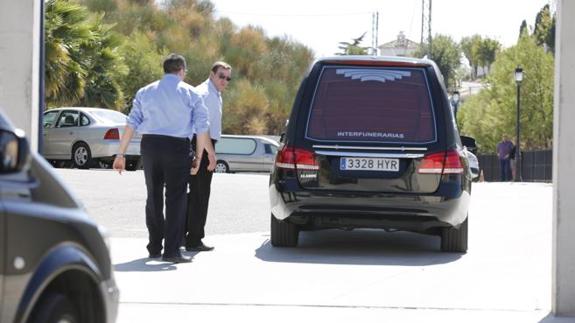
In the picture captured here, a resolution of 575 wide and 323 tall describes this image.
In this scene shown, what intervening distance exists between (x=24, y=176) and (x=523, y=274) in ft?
21.5

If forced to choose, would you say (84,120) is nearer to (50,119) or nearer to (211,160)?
(50,119)

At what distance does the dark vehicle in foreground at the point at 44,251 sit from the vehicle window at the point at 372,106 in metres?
6.63

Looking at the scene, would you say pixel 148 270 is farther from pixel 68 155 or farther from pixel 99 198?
pixel 68 155

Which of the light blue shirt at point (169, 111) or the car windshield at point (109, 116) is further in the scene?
the car windshield at point (109, 116)

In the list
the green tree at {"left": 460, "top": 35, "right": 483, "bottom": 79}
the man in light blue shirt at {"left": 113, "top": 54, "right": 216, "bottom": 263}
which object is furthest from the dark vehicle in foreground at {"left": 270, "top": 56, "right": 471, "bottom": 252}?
the green tree at {"left": 460, "top": 35, "right": 483, "bottom": 79}

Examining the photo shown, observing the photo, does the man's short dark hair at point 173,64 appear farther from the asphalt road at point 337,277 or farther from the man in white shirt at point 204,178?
the asphalt road at point 337,277

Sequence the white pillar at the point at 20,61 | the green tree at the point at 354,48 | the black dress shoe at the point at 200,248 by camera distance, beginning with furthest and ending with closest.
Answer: the green tree at the point at 354,48 → the black dress shoe at the point at 200,248 → the white pillar at the point at 20,61

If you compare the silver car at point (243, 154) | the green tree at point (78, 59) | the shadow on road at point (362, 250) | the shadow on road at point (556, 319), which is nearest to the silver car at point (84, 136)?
the green tree at point (78, 59)

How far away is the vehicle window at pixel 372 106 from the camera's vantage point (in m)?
11.2

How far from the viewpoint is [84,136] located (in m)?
28.5

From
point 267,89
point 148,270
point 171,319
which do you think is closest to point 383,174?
point 148,270

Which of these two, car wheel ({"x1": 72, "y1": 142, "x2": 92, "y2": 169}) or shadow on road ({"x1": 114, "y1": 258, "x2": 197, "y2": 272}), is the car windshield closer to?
car wheel ({"x1": 72, "y1": 142, "x2": 92, "y2": 169})

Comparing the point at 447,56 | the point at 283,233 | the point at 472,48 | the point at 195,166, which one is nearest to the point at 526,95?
the point at 283,233

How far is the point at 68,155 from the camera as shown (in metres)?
28.8
